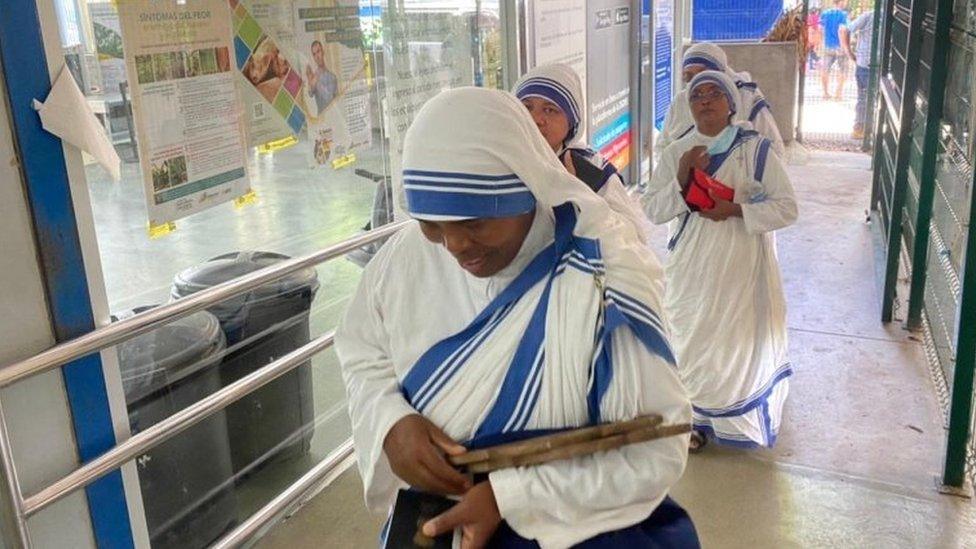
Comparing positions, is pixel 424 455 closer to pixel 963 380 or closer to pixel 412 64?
pixel 963 380

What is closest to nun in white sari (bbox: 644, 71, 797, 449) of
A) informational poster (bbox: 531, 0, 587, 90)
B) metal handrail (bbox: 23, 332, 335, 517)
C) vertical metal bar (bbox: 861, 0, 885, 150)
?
metal handrail (bbox: 23, 332, 335, 517)

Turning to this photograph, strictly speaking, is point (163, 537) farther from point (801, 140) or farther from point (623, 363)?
point (801, 140)

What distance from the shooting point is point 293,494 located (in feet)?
10.4

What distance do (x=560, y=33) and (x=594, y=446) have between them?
4.83 meters

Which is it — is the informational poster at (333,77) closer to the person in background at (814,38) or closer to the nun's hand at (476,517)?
the nun's hand at (476,517)

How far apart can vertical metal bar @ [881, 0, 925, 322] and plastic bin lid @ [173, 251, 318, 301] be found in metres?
3.34

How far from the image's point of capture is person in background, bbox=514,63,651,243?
2.98 metres

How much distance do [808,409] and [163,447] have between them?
278 cm

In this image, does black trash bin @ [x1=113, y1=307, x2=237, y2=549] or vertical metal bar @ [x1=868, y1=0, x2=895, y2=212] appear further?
vertical metal bar @ [x1=868, y1=0, x2=895, y2=212]

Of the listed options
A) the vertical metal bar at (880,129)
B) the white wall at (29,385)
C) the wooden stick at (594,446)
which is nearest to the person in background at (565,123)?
the white wall at (29,385)

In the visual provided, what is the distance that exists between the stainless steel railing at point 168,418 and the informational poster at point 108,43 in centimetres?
62

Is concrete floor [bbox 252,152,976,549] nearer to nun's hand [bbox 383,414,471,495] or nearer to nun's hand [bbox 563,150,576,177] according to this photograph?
nun's hand [bbox 563,150,576,177]

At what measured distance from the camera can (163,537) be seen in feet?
9.03

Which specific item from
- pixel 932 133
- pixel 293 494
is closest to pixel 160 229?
pixel 293 494
